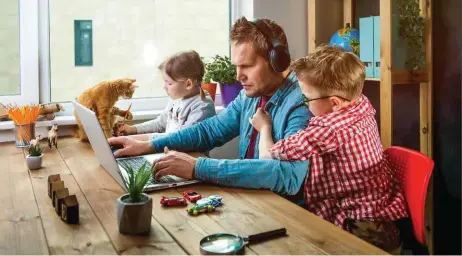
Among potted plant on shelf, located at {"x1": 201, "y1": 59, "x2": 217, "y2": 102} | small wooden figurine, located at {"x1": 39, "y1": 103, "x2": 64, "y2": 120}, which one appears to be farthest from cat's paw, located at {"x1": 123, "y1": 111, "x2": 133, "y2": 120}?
potted plant on shelf, located at {"x1": 201, "y1": 59, "x2": 217, "y2": 102}

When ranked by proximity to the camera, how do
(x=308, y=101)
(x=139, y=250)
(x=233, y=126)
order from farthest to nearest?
(x=233, y=126) < (x=308, y=101) < (x=139, y=250)

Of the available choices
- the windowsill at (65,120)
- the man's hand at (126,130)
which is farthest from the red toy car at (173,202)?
the windowsill at (65,120)

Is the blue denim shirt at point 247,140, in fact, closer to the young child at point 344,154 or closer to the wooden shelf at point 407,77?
the young child at point 344,154

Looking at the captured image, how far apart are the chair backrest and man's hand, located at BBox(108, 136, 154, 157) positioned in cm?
88

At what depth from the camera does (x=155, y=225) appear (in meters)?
1.14

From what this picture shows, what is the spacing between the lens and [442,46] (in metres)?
2.26

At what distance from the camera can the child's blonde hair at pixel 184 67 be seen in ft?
7.37

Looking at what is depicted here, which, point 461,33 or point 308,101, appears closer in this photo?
point 308,101

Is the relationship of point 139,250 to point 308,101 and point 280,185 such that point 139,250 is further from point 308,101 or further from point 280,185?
point 308,101

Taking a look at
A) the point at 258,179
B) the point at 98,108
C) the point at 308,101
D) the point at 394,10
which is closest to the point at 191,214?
the point at 258,179

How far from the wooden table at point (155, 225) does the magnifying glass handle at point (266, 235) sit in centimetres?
1

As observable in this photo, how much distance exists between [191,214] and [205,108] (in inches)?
41.8

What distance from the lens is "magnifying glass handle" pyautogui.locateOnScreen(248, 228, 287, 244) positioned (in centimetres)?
102

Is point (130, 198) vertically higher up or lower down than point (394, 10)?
lower down
